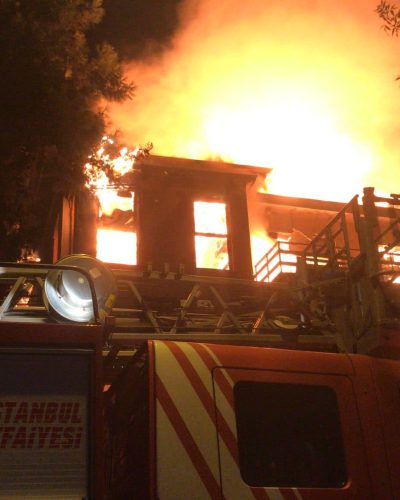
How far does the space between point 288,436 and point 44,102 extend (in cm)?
651

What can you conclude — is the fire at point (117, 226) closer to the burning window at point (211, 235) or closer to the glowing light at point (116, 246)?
the glowing light at point (116, 246)

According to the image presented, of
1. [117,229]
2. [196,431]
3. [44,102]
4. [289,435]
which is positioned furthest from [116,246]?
[196,431]

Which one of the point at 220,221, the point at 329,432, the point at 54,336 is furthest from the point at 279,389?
the point at 220,221

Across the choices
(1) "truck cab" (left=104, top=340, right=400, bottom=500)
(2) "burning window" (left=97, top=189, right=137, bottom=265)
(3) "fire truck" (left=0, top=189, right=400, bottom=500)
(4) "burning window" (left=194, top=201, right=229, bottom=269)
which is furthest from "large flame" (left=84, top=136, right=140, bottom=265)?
(1) "truck cab" (left=104, top=340, right=400, bottom=500)

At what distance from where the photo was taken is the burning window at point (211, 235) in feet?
41.6

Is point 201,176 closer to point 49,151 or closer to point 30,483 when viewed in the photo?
point 49,151

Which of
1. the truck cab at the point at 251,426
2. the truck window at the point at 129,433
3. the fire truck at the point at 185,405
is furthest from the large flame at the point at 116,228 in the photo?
the truck cab at the point at 251,426

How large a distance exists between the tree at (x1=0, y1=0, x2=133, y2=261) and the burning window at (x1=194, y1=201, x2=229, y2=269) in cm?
425

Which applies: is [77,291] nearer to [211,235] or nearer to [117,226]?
[117,226]

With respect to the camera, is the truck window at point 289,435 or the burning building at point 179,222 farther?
the burning building at point 179,222

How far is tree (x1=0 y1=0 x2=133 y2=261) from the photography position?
25.3 feet

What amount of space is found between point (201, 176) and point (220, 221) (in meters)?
1.21

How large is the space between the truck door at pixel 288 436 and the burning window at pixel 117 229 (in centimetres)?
894

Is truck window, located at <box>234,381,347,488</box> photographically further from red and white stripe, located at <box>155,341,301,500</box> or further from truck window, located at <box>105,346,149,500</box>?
truck window, located at <box>105,346,149,500</box>
